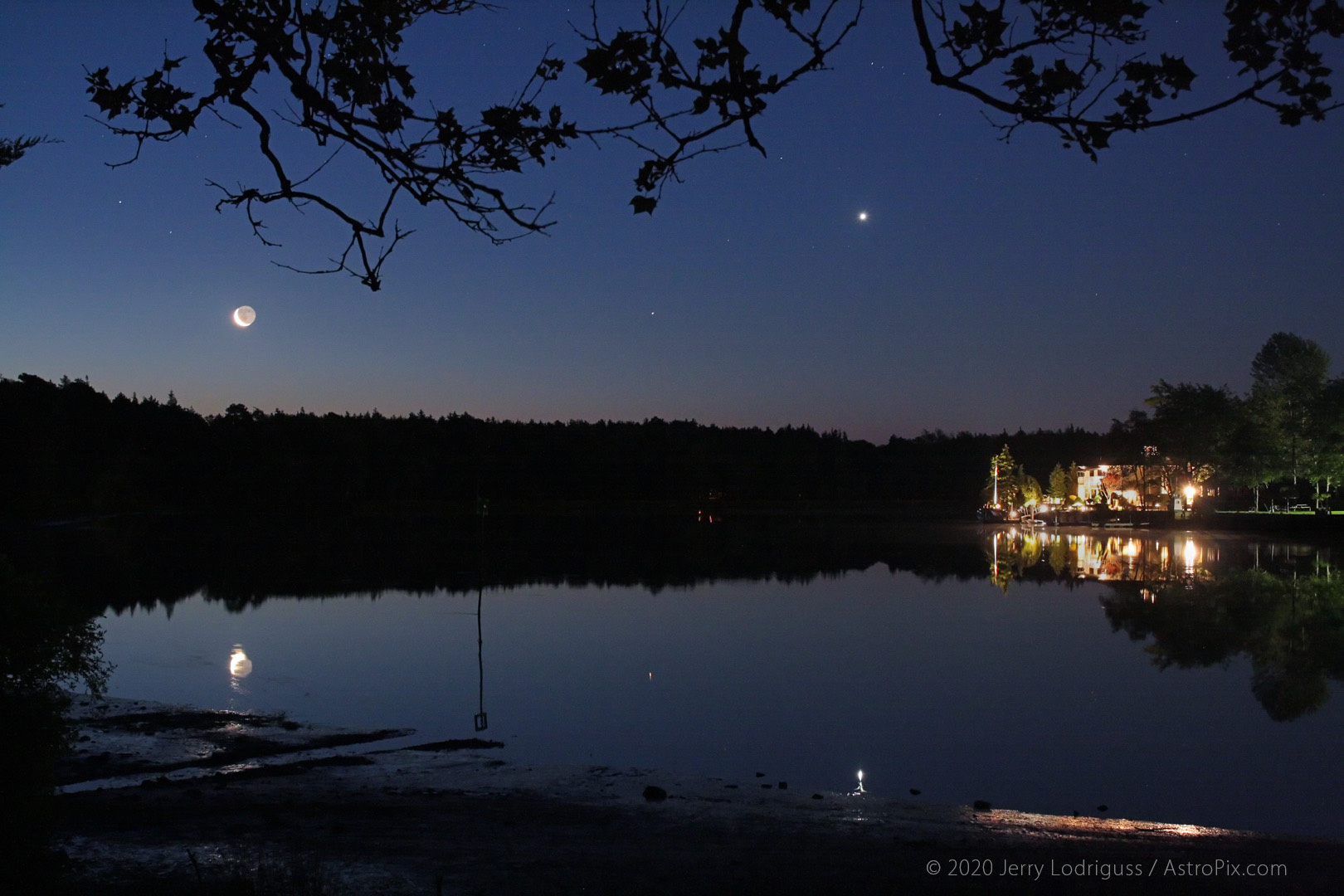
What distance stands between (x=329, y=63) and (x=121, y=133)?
1229mm

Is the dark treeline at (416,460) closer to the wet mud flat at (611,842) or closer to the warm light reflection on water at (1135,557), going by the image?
the warm light reflection on water at (1135,557)

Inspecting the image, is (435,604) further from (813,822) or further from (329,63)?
(329,63)

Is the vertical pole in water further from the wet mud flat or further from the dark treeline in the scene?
the dark treeline

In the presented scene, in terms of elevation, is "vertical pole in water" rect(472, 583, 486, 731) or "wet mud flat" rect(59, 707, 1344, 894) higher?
"wet mud flat" rect(59, 707, 1344, 894)

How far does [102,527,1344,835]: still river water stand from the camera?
12.6 meters

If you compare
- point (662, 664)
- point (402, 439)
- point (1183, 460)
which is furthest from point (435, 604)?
point (402, 439)

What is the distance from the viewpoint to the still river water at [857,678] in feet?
41.2

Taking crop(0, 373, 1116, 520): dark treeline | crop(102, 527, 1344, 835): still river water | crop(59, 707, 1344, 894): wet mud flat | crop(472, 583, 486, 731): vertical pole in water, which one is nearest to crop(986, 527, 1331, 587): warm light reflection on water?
crop(102, 527, 1344, 835): still river water

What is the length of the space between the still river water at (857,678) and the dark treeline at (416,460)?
5228 cm

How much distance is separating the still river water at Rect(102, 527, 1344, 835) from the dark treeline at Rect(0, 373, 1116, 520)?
52.3 metres

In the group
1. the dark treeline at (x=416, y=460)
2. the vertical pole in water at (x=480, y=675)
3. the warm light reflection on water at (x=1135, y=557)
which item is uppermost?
the dark treeline at (x=416, y=460)

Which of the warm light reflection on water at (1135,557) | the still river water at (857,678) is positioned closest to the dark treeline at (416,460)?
the still river water at (857,678)

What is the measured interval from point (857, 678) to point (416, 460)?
115251 millimetres

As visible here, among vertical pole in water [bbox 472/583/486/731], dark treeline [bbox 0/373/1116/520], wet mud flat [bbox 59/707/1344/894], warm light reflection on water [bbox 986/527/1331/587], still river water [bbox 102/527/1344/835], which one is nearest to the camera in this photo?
wet mud flat [bbox 59/707/1344/894]
